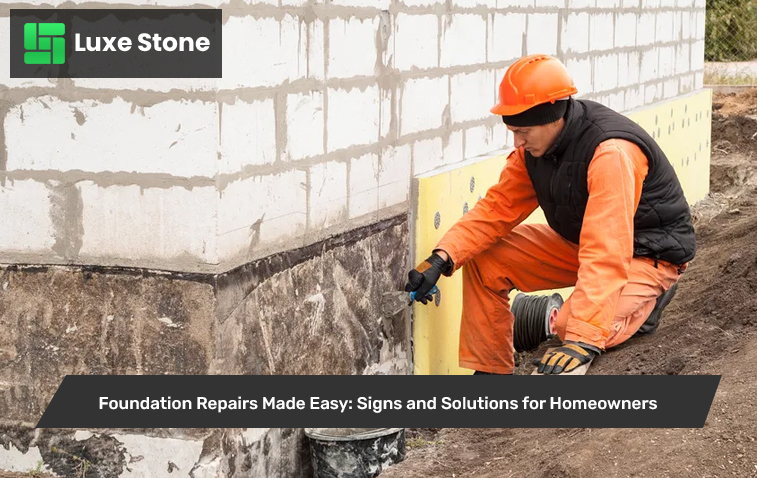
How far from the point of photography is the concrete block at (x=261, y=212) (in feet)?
11.3

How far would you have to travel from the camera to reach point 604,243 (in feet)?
13.9

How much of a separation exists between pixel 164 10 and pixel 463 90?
227 cm

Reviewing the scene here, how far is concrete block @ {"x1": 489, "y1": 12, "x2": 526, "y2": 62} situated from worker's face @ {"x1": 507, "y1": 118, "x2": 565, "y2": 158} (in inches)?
46.1

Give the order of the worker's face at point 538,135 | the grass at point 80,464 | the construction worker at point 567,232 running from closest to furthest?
the grass at point 80,464 < the construction worker at point 567,232 < the worker's face at point 538,135

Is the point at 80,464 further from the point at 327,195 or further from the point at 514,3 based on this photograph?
the point at 514,3

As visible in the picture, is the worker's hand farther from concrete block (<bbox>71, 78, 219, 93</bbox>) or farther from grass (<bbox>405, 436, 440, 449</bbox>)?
concrete block (<bbox>71, 78, 219, 93</bbox>)

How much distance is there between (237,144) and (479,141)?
2.48 meters

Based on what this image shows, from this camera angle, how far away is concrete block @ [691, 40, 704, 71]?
423 inches

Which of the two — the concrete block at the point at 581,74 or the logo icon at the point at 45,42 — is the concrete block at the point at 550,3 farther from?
the logo icon at the point at 45,42

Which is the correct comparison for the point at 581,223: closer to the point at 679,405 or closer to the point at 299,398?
the point at 679,405

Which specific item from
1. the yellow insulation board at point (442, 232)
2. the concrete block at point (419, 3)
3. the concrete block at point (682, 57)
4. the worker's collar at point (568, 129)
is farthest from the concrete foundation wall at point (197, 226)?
the concrete block at point (682, 57)

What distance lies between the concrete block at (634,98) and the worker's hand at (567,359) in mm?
4597

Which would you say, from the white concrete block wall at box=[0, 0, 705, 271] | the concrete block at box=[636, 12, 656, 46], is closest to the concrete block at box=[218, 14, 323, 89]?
the white concrete block wall at box=[0, 0, 705, 271]

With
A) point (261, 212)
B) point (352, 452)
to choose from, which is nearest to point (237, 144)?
point (261, 212)
